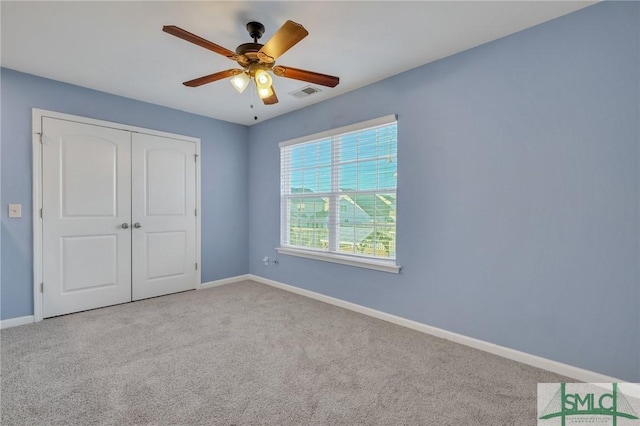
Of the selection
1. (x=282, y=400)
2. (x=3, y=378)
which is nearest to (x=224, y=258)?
(x=3, y=378)

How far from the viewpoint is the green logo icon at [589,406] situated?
1.71 m

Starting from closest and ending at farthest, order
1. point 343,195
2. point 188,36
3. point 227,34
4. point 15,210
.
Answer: point 188,36
point 227,34
point 15,210
point 343,195

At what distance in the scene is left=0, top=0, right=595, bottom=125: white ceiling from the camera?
6.66 feet

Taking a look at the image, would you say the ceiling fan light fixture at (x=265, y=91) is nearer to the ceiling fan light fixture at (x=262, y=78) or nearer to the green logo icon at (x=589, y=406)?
the ceiling fan light fixture at (x=262, y=78)

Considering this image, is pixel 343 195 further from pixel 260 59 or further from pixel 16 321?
pixel 16 321

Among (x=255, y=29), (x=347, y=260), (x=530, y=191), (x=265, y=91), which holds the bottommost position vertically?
(x=347, y=260)

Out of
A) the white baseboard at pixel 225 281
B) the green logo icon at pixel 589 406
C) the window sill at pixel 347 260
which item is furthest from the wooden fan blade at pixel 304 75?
the white baseboard at pixel 225 281

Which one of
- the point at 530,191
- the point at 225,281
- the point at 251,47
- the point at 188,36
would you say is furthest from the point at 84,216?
the point at 530,191

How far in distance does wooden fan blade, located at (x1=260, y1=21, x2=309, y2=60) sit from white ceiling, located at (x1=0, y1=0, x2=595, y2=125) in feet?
1.17

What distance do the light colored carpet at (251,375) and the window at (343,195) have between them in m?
0.84

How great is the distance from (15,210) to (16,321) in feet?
3.63

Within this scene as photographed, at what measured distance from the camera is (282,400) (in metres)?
1.83

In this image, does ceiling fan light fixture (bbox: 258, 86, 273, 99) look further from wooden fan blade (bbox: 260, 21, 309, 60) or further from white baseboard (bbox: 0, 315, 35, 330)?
white baseboard (bbox: 0, 315, 35, 330)

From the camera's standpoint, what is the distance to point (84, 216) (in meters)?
3.39
